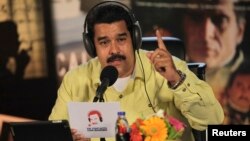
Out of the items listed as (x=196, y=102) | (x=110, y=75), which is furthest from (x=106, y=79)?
(x=196, y=102)

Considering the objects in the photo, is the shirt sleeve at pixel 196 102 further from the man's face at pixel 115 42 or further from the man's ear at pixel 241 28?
the man's ear at pixel 241 28

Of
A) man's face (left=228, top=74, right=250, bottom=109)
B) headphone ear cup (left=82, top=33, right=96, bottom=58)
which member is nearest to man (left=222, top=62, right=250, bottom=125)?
man's face (left=228, top=74, right=250, bottom=109)

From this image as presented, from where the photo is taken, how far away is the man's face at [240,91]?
3.04 m

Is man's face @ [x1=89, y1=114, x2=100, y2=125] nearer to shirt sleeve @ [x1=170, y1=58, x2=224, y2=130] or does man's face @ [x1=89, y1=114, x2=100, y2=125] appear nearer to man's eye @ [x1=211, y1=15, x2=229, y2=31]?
shirt sleeve @ [x1=170, y1=58, x2=224, y2=130]

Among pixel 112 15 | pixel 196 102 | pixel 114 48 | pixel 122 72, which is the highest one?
pixel 112 15

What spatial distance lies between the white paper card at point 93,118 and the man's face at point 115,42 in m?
0.63

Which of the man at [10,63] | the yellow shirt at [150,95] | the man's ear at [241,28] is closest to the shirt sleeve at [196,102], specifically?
the yellow shirt at [150,95]

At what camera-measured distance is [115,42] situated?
266 centimetres

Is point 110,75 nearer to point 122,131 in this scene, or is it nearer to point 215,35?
point 122,131

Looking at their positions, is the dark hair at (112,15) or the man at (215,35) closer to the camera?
the dark hair at (112,15)

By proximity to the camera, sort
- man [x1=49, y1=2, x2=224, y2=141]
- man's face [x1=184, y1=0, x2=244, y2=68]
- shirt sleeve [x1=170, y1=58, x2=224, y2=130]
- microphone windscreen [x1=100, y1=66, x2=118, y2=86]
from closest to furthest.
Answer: microphone windscreen [x1=100, y1=66, x2=118, y2=86], shirt sleeve [x1=170, y1=58, x2=224, y2=130], man [x1=49, y1=2, x2=224, y2=141], man's face [x1=184, y1=0, x2=244, y2=68]

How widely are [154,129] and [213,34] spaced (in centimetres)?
126

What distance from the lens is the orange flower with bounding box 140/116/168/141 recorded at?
185cm

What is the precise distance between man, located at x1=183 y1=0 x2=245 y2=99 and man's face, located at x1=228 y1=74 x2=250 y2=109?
8 centimetres
